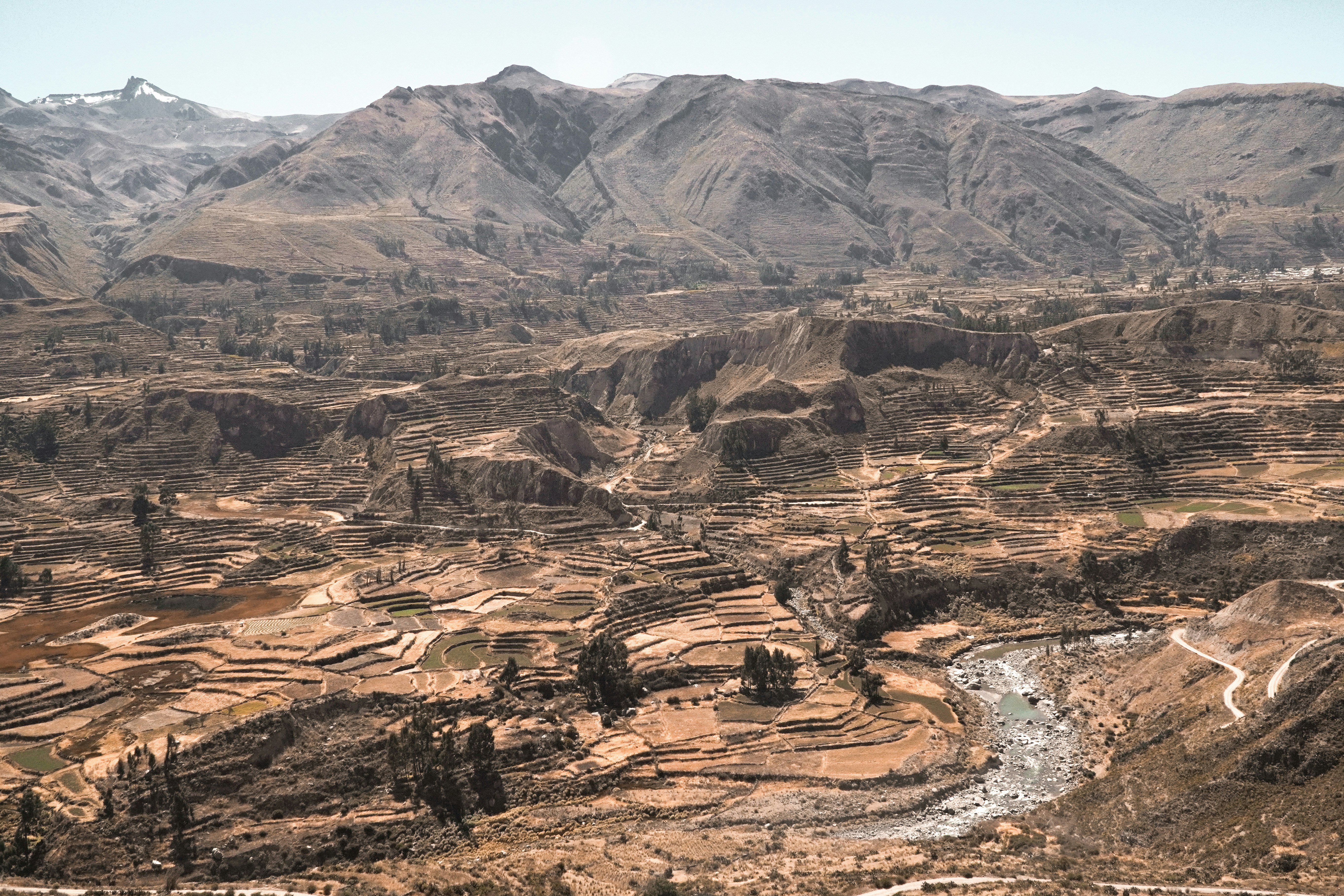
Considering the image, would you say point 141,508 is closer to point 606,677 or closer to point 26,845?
point 606,677

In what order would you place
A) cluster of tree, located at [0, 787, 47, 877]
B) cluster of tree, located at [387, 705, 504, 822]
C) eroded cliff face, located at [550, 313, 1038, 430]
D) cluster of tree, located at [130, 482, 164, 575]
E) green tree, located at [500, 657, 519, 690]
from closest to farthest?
cluster of tree, located at [0, 787, 47, 877]
cluster of tree, located at [387, 705, 504, 822]
green tree, located at [500, 657, 519, 690]
cluster of tree, located at [130, 482, 164, 575]
eroded cliff face, located at [550, 313, 1038, 430]

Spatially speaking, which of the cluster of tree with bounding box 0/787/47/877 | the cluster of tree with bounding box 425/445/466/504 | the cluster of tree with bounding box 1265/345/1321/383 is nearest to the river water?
the cluster of tree with bounding box 0/787/47/877

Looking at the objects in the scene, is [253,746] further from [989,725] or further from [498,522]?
[498,522]

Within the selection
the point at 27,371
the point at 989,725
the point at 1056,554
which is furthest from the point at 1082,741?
the point at 27,371

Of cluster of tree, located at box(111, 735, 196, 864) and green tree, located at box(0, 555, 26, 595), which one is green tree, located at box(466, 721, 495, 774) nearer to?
cluster of tree, located at box(111, 735, 196, 864)

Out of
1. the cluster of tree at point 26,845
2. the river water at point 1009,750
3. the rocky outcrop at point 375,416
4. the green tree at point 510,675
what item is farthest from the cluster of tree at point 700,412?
the cluster of tree at point 26,845

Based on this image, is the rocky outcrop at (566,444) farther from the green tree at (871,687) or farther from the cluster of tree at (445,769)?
the cluster of tree at (445,769)
